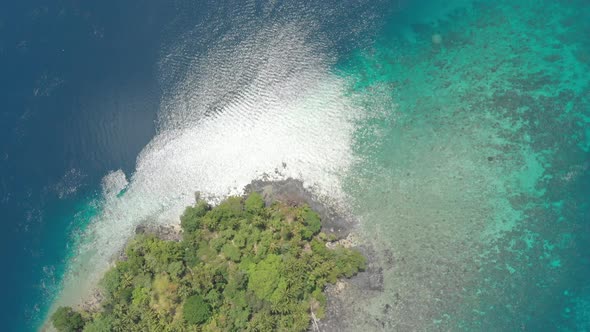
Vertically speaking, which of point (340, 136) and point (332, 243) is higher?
point (340, 136)

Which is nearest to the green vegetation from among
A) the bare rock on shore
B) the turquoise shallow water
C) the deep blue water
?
the bare rock on shore

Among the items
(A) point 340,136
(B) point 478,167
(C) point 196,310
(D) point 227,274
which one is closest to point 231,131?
(A) point 340,136

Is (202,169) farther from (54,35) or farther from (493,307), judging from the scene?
(493,307)

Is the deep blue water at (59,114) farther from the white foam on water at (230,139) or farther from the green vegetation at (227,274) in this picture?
the green vegetation at (227,274)

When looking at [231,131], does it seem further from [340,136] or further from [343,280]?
[343,280]

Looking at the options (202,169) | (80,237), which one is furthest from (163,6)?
(80,237)

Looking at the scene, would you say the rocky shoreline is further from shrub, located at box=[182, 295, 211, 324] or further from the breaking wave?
shrub, located at box=[182, 295, 211, 324]
